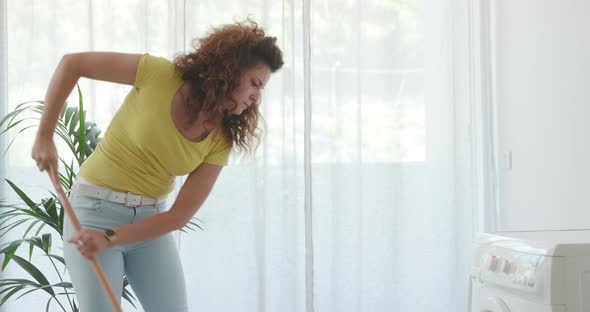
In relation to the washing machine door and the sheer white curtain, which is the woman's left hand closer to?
the washing machine door

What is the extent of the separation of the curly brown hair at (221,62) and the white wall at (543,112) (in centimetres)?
156

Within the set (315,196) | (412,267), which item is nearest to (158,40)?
(315,196)

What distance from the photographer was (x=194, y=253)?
3176mm

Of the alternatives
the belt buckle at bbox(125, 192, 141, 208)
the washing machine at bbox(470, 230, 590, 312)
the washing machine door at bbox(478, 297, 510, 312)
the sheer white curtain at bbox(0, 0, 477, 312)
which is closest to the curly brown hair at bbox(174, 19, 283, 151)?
the belt buckle at bbox(125, 192, 141, 208)

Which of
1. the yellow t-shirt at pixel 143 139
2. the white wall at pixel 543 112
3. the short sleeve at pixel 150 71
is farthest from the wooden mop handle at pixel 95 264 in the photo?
the white wall at pixel 543 112

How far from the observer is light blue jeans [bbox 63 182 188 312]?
1.51 metres

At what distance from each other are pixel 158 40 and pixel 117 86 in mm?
274

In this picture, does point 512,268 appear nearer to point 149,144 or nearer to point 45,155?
point 149,144

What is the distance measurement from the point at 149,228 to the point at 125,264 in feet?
0.47

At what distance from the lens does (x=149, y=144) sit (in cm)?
157

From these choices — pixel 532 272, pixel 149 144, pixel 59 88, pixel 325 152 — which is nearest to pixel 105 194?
pixel 149 144

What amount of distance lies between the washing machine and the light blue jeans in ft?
3.01

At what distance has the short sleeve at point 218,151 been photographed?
1709 mm

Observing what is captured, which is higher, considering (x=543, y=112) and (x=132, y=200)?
(x=543, y=112)
